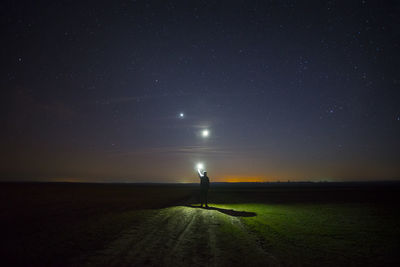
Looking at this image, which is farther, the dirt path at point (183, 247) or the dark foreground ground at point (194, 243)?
the dark foreground ground at point (194, 243)

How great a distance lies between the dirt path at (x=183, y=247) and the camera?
7000mm

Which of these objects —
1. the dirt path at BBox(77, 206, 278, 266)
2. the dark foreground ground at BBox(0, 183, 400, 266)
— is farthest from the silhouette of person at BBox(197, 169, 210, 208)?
the dirt path at BBox(77, 206, 278, 266)

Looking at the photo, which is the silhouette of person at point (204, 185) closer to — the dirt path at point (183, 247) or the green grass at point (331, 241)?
the green grass at point (331, 241)

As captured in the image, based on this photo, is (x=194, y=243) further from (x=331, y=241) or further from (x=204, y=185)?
(x=204, y=185)

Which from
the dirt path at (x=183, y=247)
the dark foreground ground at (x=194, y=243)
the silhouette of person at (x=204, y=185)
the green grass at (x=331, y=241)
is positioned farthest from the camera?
the silhouette of person at (x=204, y=185)

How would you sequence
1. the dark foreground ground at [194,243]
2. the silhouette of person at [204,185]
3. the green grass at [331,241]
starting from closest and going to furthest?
the dark foreground ground at [194,243] → the green grass at [331,241] → the silhouette of person at [204,185]

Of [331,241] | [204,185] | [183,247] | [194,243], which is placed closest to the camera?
[183,247]

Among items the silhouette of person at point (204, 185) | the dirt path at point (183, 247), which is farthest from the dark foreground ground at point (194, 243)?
the silhouette of person at point (204, 185)

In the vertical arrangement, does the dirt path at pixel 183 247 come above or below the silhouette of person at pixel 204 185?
below

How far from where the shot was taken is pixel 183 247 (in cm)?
841

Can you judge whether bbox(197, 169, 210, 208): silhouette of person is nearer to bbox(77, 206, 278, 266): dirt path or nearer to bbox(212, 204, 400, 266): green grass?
bbox(212, 204, 400, 266): green grass

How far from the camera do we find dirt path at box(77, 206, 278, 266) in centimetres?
700

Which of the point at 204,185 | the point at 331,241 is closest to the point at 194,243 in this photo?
the point at 331,241

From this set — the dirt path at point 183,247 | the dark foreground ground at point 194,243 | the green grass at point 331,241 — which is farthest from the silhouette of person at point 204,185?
the dirt path at point 183,247
